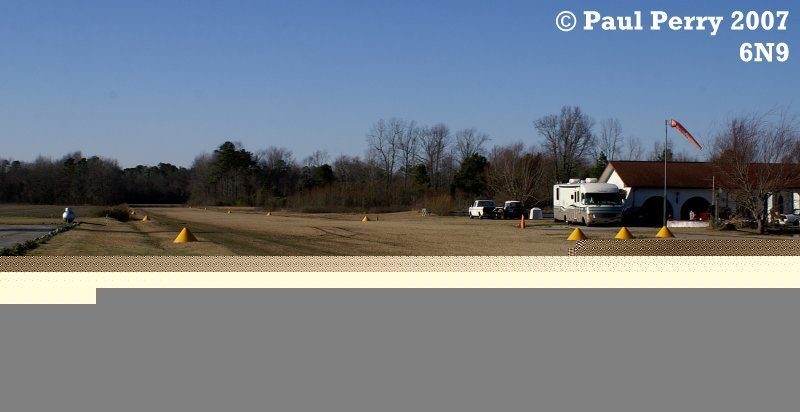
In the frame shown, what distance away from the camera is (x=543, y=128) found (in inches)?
614

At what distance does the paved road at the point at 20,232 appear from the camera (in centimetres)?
1557

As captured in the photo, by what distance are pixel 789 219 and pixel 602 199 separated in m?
6.93

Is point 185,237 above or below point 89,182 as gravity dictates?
below

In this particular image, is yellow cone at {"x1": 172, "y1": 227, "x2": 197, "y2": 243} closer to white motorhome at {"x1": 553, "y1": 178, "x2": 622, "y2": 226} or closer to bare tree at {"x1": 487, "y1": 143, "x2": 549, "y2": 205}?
bare tree at {"x1": 487, "y1": 143, "x2": 549, "y2": 205}

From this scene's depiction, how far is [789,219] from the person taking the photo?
894 inches

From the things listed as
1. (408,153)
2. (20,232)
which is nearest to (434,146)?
(408,153)

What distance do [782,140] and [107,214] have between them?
16856mm

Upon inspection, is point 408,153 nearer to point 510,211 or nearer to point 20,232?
point 20,232

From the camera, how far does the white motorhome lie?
27391 mm

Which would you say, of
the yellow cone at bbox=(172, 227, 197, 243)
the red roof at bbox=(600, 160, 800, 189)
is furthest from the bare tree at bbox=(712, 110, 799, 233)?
the yellow cone at bbox=(172, 227, 197, 243)
